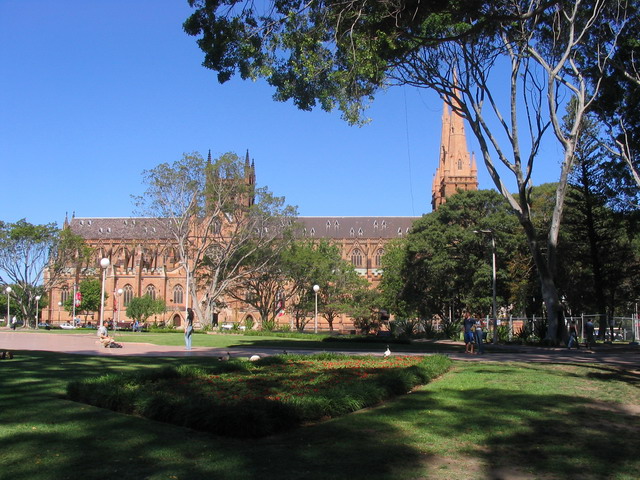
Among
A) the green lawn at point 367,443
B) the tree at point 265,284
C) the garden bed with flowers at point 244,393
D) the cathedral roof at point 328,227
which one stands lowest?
the green lawn at point 367,443

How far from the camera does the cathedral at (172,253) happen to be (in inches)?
3506

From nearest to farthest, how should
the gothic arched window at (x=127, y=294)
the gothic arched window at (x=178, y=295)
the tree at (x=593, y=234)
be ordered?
1. the tree at (x=593, y=234)
2. the gothic arched window at (x=178, y=295)
3. the gothic arched window at (x=127, y=294)

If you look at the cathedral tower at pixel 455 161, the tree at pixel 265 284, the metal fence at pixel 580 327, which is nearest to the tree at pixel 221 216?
the tree at pixel 265 284

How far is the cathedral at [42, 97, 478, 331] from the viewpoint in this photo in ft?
292

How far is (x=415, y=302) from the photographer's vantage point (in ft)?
180

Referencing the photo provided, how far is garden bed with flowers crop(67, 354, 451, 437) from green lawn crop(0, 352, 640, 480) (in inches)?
9.0

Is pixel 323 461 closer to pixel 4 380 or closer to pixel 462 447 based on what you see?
pixel 462 447

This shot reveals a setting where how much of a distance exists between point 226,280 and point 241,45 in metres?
41.6

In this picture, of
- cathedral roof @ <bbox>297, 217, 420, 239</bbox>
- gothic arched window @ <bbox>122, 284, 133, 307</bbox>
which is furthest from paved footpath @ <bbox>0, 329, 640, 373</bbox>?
cathedral roof @ <bbox>297, 217, 420, 239</bbox>

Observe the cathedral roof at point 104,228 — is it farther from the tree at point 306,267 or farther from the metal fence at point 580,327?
the metal fence at point 580,327

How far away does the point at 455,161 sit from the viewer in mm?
90750

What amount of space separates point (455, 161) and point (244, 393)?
86.6 meters

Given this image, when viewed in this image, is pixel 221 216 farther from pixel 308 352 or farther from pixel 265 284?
pixel 308 352

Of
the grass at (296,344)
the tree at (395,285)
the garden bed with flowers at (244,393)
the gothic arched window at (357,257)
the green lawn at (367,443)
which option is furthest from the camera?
the gothic arched window at (357,257)
